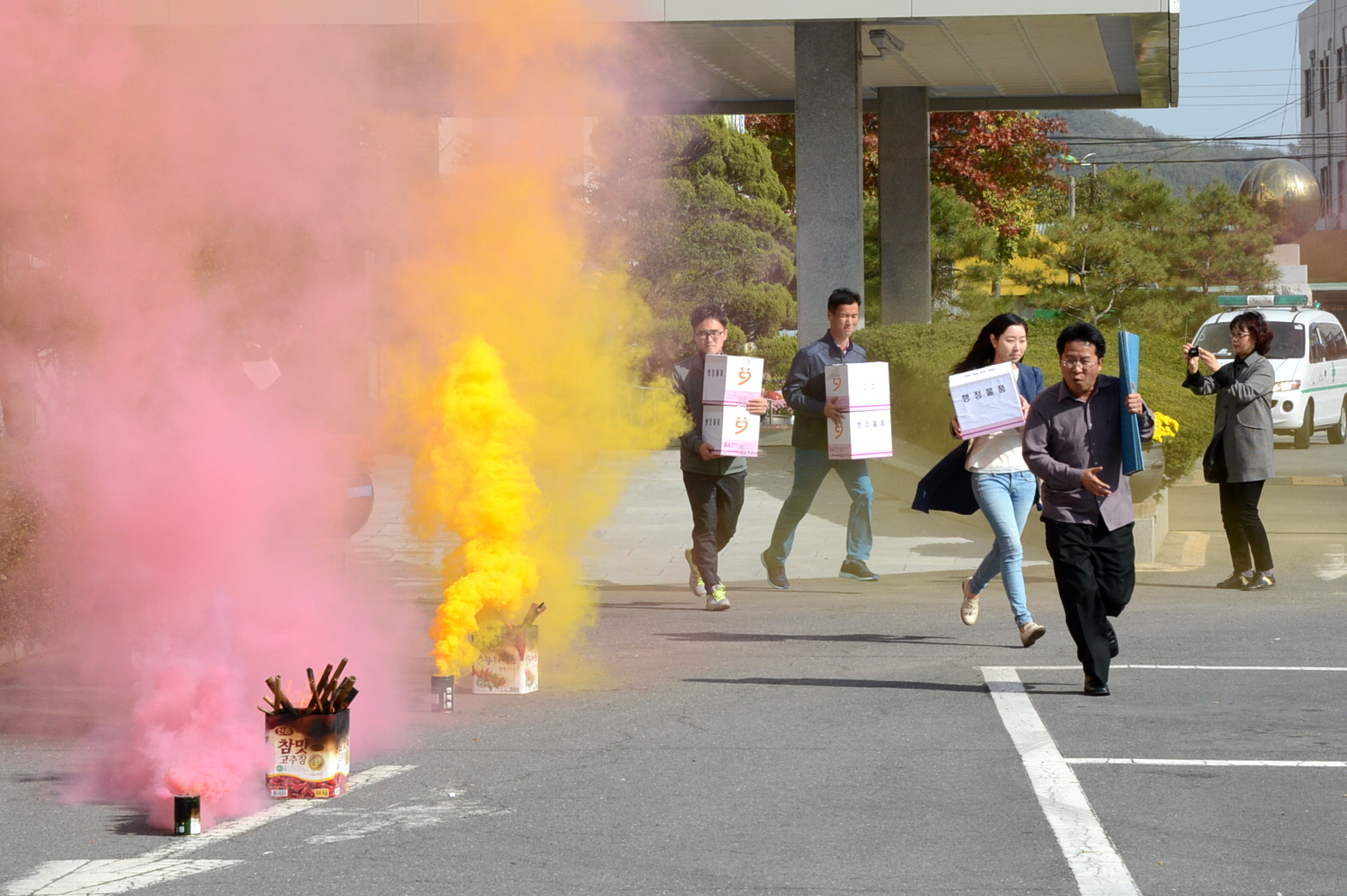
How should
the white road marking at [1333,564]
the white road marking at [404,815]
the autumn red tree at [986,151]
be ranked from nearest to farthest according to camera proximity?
the white road marking at [404,815], the white road marking at [1333,564], the autumn red tree at [986,151]

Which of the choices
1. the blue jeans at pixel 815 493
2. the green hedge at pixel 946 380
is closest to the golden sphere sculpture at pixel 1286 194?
the green hedge at pixel 946 380

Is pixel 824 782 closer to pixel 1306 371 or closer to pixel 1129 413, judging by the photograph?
pixel 1129 413

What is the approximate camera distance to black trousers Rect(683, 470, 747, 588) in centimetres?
991

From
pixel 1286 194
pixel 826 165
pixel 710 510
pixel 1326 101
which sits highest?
pixel 1326 101

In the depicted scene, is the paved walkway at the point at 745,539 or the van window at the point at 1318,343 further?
the van window at the point at 1318,343

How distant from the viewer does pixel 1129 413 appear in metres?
7.33

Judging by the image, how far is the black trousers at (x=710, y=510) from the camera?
9.91m

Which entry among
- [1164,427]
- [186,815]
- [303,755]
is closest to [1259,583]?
[1164,427]

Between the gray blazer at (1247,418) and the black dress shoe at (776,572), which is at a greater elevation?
the gray blazer at (1247,418)

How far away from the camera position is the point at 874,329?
717 inches

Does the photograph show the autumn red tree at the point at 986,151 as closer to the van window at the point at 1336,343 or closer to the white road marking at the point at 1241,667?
the van window at the point at 1336,343

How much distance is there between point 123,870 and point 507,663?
→ 2674 millimetres

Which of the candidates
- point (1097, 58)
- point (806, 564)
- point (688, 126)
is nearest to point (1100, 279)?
point (688, 126)

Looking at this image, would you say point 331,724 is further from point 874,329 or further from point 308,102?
point 874,329
